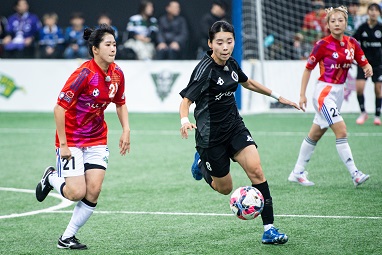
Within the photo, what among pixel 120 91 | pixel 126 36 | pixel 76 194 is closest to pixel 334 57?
pixel 120 91

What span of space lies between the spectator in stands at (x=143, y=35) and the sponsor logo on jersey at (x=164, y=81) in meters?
1.71

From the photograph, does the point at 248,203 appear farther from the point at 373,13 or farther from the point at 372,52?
the point at 372,52

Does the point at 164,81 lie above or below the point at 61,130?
below

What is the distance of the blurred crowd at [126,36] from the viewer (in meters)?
21.3

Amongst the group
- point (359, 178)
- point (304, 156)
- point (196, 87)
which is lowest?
point (359, 178)

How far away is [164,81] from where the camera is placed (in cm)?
1972

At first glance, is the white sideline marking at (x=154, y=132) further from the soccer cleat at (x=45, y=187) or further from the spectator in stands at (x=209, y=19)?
the soccer cleat at (x=45, y=187)

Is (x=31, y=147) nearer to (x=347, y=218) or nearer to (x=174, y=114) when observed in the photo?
(x=174, y=114)

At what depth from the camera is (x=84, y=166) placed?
7.07 metres

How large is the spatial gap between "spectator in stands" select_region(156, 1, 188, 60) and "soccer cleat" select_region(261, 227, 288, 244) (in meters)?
14.6

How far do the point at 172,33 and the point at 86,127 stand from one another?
48.1ft

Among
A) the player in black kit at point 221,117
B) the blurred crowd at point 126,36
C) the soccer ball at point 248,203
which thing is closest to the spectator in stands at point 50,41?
the blurred crowd at point 126,36

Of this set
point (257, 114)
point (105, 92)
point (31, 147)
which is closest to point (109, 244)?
point (105, 92)

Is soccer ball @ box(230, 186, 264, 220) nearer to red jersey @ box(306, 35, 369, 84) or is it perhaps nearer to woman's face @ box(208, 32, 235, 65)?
woman's face @ box(208, 32, 235, 65)
